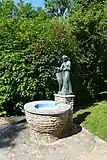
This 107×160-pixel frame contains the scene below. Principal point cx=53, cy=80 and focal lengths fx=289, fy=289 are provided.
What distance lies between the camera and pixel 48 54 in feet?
33.7

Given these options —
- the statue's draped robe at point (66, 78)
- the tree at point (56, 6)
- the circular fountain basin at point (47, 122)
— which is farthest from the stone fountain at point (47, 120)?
the tree at point (56, 6)

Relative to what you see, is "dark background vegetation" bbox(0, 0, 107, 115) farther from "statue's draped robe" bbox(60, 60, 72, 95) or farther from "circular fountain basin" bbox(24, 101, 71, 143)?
"circular fountain basin" bbox(24, 101, 71, 143)

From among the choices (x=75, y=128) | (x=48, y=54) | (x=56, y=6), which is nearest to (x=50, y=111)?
(x=75, y=128)

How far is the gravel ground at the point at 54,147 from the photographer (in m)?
6.58

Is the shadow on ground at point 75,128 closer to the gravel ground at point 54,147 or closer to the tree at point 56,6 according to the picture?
the gravel ground at point 54,147

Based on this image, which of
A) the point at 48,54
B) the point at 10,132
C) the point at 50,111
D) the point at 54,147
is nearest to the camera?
the point at 54,147

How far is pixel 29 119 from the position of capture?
7.70m

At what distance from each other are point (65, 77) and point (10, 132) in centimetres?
232

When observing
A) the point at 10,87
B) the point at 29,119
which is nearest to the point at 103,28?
the point at 10,87

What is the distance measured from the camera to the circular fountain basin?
7410 millimetres

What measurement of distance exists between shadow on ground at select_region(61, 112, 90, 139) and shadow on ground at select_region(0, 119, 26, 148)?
4.39 ft

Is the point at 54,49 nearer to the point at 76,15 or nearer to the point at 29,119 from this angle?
the point at 76,15

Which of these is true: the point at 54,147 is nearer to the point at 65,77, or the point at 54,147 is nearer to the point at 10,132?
the point at 10,132

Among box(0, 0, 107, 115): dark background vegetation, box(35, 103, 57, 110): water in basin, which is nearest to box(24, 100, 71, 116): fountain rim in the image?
box(35, 103, 57, 110): water in basin
